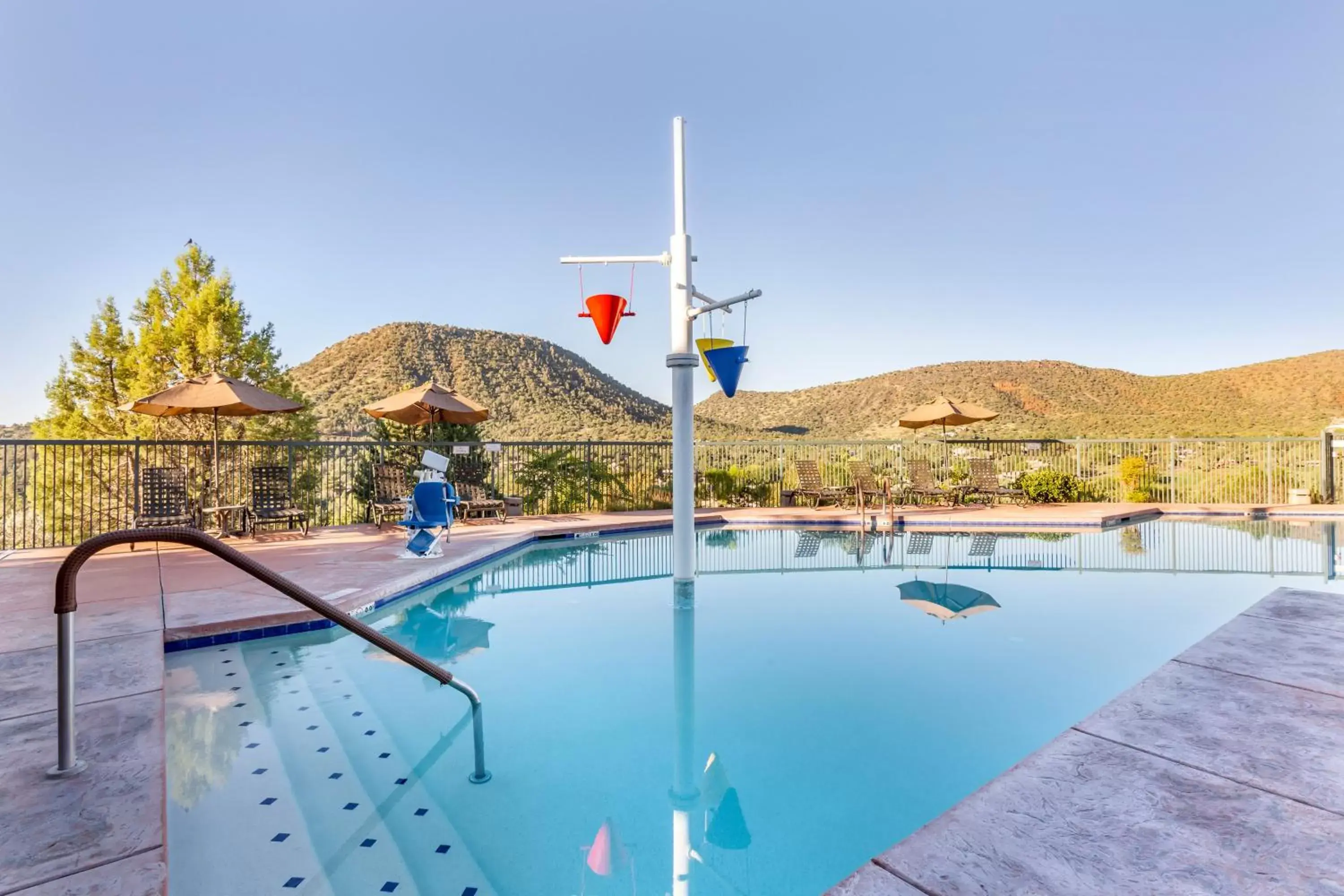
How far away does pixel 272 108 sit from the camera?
14977mm

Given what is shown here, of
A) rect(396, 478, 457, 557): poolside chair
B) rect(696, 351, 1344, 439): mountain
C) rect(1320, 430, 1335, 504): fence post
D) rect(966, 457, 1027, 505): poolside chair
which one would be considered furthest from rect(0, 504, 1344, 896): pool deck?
rect(696, 351, 1344, 439): mountain

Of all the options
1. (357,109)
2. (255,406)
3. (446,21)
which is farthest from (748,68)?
(255,406)

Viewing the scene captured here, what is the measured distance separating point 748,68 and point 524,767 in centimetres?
1294

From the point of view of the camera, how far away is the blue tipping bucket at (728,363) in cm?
521

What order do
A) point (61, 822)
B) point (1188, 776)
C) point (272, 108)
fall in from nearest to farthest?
point (61, 822)
point (1188, 776)
point (272, 108)

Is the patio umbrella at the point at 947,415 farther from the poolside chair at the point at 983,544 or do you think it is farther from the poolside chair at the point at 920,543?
the poolside chair at the point at 920,543

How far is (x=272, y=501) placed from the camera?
29.2 ft

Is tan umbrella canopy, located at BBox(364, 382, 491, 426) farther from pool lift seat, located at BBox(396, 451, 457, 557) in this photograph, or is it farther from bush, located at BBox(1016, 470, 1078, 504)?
bush, located at BBox(1016, 470, 1078, 504)

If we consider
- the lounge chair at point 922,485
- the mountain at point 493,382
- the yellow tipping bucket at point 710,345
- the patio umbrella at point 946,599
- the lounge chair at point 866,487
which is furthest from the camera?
the mountain at point 493,382

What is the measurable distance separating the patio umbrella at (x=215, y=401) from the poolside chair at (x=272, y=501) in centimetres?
47

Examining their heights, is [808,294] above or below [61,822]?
above

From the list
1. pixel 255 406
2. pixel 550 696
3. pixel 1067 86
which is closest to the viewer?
pixel 550 696

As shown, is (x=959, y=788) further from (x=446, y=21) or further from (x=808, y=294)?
(x=808, y=294)

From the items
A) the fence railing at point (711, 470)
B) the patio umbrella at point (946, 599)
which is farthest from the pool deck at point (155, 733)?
the fence railing at point (711, 470)
